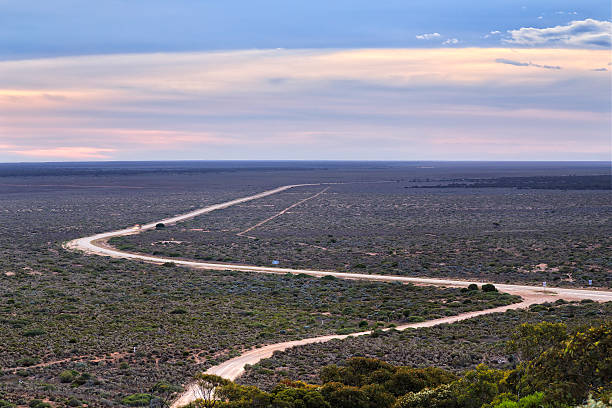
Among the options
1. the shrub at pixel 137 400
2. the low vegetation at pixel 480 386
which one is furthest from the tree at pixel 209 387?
the shrub at pixel 137 400

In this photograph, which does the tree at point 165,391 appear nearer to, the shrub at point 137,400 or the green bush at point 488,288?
the shrub at point 137,400

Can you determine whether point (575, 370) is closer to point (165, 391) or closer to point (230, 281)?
point (165, 391)

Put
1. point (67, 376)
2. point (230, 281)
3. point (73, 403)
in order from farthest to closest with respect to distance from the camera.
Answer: point (230, 281) < point (67, 376) < point (73, 403)

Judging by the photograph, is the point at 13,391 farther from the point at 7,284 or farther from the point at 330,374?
the point at 7,284

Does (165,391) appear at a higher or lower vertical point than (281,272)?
higher

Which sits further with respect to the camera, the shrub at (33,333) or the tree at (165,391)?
the shrub at (33,333)

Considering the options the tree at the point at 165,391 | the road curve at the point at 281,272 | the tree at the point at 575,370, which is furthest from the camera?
the road curve at the point at 281,272

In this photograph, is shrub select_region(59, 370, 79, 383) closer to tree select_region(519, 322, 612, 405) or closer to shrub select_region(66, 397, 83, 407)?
shrub select_region(66, 397, 83, 407)

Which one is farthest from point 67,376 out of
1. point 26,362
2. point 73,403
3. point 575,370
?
point 575,370

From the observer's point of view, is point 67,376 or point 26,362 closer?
point 67,376

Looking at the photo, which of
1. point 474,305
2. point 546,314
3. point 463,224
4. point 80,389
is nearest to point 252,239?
point 463,224

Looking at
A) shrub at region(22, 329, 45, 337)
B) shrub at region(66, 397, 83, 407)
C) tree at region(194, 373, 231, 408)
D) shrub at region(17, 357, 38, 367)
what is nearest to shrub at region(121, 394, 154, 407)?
shrub at region(66, 397, 83, 407)

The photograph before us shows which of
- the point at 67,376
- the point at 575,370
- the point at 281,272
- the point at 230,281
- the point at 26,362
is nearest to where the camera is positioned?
the point at 575,370
